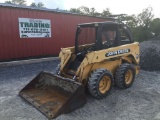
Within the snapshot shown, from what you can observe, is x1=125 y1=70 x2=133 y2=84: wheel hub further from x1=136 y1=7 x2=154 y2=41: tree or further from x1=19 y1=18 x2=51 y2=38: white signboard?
x1=136 y1=7 x2=154 y2=41: tree

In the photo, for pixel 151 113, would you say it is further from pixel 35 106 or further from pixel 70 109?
pixel 35 106

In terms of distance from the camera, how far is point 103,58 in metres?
5.55

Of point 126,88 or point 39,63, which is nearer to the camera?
point 126,88

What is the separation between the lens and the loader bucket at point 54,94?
4547mm

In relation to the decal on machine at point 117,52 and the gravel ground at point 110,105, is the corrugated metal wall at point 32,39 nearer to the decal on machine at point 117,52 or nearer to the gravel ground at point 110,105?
the gravel ground at point 110,105

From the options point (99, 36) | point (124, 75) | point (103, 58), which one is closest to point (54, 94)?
point (103, 58)

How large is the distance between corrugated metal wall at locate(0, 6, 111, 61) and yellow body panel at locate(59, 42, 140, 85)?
15.9 feet

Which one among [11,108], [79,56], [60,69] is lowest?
[11,108]

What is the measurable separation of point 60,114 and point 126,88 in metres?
2.72

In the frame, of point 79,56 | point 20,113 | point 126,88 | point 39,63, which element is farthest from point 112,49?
point 39,63

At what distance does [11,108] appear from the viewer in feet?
16.0

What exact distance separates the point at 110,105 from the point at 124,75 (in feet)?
4.12

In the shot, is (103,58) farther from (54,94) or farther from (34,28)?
(34,28)

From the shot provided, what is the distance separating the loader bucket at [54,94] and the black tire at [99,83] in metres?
0.40
